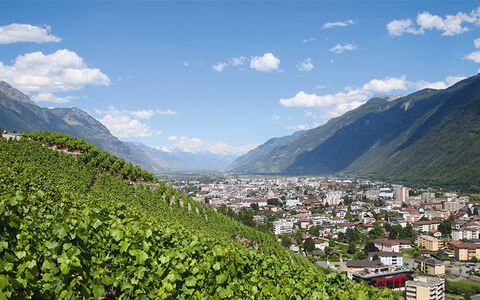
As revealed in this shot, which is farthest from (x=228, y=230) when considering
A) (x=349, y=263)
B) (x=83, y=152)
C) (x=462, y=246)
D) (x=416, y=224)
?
(x=416, y=224)

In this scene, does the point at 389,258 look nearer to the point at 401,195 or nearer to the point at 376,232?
the point at 376,232

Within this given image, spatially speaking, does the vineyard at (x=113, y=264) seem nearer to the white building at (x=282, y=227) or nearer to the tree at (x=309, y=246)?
the tree at (x=309, y=246)

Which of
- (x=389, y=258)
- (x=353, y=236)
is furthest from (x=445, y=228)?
(x=389, y=258)

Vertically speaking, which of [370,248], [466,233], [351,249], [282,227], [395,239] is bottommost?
[282,227]

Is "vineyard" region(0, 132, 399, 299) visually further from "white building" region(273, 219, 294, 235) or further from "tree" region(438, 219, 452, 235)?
"tree" region(438, 219, 452, 235)

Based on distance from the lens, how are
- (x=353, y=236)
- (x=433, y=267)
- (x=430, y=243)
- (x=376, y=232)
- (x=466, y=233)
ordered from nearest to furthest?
(x=433, y=267), (x=430, y=243), (x=353, y=236), (x=466, y=233), (x=376, y=232)

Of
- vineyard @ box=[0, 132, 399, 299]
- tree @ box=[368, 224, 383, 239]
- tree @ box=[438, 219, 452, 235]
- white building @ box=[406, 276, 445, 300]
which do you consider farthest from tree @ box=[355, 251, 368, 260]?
vineyard @ box=[0, 132, 399, 299]

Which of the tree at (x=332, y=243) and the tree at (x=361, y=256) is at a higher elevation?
the tree at (x=361, y=256)

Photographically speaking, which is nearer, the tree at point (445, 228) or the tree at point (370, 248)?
the tree at point (370, 248)

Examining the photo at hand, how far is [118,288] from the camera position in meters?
5.43

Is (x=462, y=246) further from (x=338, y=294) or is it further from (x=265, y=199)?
(x=265, y=199)

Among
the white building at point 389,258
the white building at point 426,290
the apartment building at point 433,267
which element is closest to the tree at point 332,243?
the white building at point 389,258

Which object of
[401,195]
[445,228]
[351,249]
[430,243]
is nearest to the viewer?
[351,249]

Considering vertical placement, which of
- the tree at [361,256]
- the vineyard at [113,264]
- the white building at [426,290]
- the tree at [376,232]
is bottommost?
the tree at [361,256]
